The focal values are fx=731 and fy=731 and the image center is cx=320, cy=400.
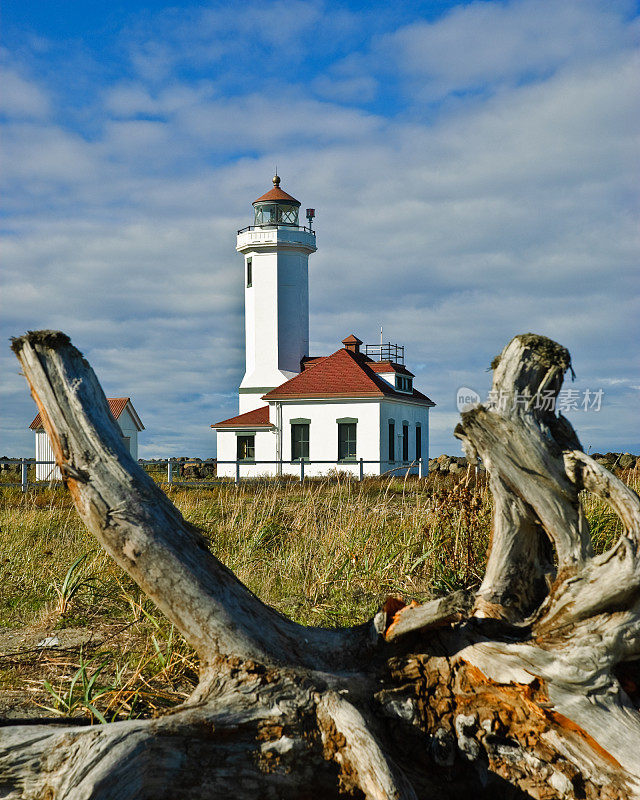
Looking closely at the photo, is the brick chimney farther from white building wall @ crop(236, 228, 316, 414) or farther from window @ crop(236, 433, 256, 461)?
window @ crop(236, 433, 256, 461)

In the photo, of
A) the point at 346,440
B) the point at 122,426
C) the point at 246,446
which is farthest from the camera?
the point at 122,426

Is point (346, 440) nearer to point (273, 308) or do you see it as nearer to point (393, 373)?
point (393, 373)

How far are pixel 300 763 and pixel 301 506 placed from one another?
639 cm

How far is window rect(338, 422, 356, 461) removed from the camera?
31.2 metres

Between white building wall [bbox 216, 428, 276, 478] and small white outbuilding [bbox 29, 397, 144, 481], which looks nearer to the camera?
white building wall [bbox 216, 428, 276, 478]

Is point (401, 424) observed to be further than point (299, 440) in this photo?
Yes


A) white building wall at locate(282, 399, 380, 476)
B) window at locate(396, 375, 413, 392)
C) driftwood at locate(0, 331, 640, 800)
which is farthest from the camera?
window at locate(396, 375, 413, 392)

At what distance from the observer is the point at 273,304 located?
1315 inches

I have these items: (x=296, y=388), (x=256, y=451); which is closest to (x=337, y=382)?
(x=296, y=388)

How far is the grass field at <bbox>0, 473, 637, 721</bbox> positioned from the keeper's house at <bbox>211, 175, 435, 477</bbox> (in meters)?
21.6

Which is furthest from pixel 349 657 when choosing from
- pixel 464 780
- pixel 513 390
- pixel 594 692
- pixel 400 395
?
pixel 400 395

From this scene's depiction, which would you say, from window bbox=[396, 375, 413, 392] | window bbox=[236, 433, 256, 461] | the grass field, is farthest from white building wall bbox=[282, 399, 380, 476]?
the grass field

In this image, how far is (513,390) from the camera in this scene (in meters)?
→ 3.54

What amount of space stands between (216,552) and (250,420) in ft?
82.2
